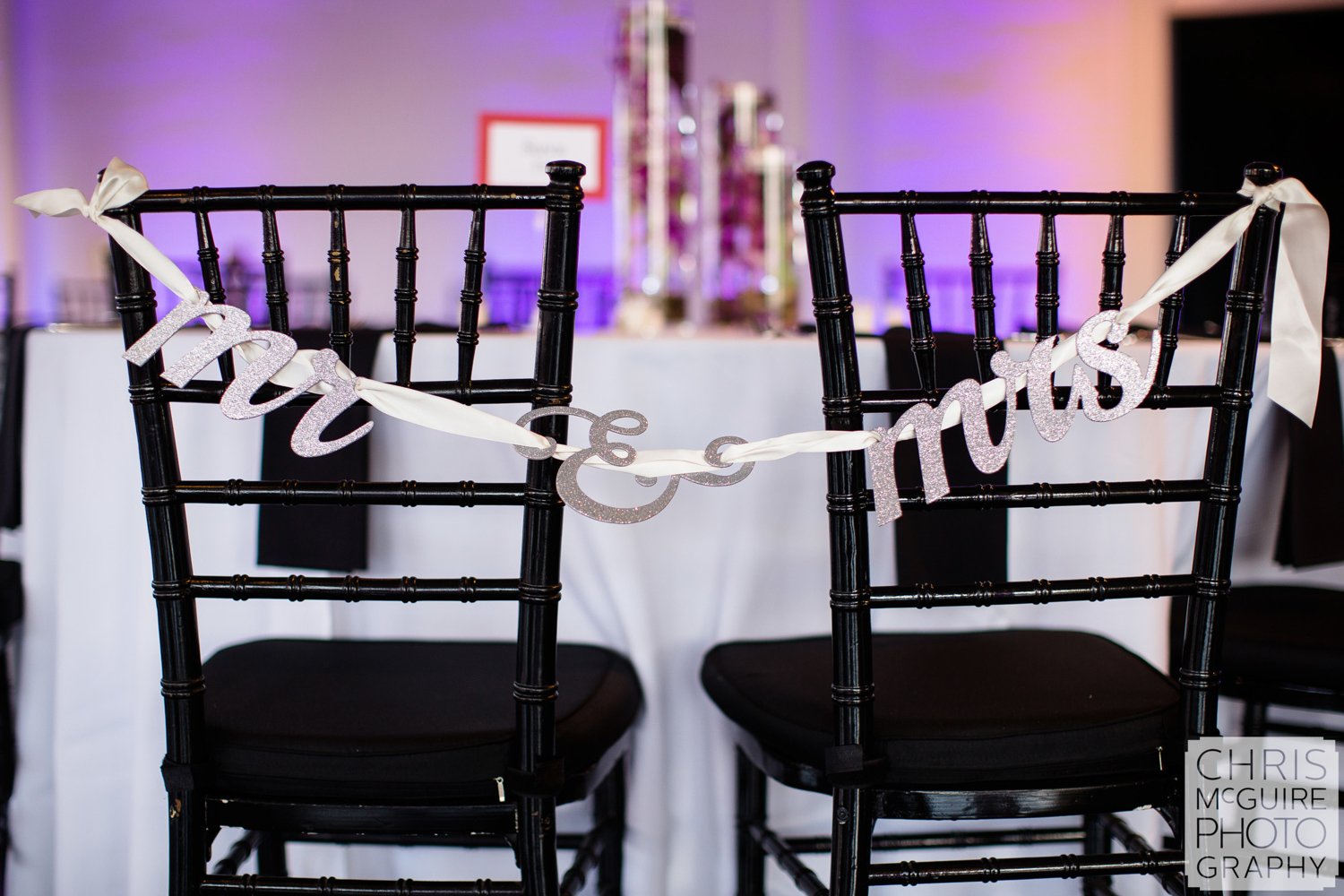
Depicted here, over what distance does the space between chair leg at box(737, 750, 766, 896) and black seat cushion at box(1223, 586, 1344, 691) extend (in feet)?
1.71

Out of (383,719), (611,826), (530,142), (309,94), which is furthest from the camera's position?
(309,94)

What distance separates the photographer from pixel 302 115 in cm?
557

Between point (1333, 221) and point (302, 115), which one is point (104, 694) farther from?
point (1333, 221)

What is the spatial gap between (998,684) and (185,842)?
2.25 feet

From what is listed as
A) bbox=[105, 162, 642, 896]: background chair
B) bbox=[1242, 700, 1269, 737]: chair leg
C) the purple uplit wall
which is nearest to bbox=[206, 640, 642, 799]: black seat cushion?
bbox=[105, 162, 642, 896]: background chair

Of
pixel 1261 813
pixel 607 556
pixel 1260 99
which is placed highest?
pixel 1260 99

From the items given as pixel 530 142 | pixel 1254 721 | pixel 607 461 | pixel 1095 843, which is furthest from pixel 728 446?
pixel 530 142

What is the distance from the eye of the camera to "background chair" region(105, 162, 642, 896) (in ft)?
2.55

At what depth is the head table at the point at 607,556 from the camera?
3.79 feet

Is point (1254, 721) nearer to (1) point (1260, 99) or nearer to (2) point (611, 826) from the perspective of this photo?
(2) point (611, 826)

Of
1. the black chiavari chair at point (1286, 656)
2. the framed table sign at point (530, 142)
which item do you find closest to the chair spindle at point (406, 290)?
the black chiavari chair at point (1286, 656)

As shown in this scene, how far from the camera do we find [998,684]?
3.09 ft

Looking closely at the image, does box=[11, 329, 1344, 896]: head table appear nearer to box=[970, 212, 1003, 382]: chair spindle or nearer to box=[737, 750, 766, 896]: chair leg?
box=[737, 750, 766, 896]: chair leg

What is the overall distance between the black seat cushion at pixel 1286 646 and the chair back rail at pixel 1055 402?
0.34m
